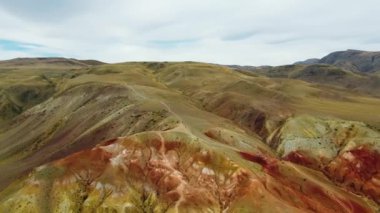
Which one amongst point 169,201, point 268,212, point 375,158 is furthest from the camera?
point 375,158

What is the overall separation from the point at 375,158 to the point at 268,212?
1978 inches

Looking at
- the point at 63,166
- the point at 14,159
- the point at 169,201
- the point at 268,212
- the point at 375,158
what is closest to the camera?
the point at 268,212

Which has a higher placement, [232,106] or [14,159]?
[232,106]

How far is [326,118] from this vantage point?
493ft

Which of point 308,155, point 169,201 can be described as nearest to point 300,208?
point 169,201

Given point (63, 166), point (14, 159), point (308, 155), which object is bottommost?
point (14, 159)

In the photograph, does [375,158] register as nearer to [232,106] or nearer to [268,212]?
[268,212]

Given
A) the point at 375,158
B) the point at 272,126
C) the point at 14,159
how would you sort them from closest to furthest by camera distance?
the point at 375,158 < the point at 272,126 < the point at 14,159

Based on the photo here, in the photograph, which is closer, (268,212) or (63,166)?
(268,212)

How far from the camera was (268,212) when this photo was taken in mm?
87062

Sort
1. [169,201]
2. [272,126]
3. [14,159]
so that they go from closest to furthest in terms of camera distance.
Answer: [169,201]
[272,126]
[14,159]

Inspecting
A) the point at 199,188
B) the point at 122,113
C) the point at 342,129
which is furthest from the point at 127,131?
the point at 342,129

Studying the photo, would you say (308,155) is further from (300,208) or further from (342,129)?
(300,208)

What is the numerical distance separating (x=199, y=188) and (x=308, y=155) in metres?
48.3
